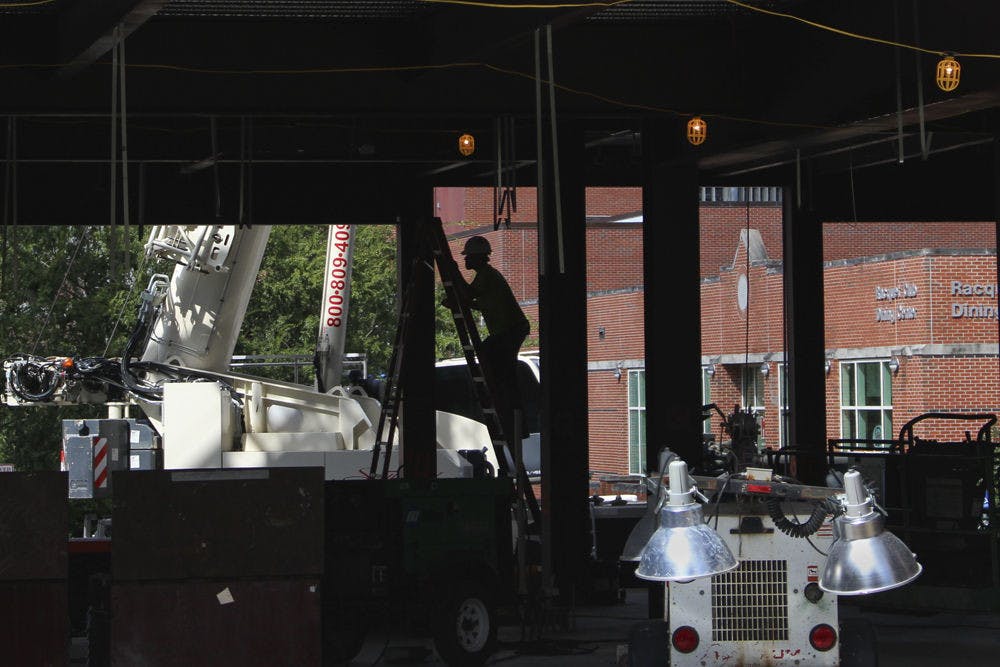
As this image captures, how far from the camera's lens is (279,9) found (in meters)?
13.8

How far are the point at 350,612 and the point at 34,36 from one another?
5.74 meters

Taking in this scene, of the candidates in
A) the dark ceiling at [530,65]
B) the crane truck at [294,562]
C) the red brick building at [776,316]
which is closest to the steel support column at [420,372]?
the red brick building at [776,316]

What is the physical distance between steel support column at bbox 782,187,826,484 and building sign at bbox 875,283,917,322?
54.3 ft

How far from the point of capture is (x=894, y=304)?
126ft

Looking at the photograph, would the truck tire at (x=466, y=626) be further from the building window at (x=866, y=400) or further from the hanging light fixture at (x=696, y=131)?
the building window at (x=866, y=400)

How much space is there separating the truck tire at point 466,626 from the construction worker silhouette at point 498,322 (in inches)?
118

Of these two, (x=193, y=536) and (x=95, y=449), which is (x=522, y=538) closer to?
(x=193, y=536)

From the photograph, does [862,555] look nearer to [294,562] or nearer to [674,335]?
[294,562]

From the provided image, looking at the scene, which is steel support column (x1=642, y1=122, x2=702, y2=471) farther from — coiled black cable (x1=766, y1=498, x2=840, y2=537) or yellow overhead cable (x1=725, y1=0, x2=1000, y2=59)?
coiled black cable (x1=766, y1=498, x2=840, y2=537)

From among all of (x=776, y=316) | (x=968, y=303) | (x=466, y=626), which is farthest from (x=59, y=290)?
(x=776, y=316)

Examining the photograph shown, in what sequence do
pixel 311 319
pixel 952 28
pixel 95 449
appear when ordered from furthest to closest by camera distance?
pixel 311 319
pixel 95 449
pixel 952 28

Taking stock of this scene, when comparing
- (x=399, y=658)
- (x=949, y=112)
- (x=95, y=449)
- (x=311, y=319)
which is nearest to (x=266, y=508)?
(x=399, y=658)

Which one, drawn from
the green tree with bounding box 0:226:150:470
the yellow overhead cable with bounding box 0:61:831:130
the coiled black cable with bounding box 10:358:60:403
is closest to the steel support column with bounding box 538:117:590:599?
the yellow overhead cable with bounding box 0:61:831:130

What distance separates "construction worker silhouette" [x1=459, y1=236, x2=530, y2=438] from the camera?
16.9 metres
